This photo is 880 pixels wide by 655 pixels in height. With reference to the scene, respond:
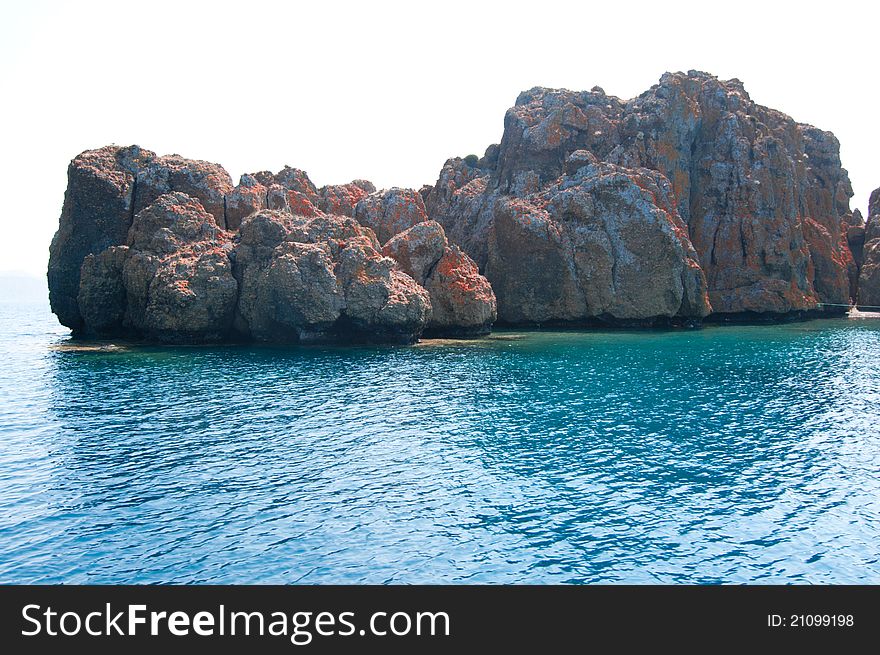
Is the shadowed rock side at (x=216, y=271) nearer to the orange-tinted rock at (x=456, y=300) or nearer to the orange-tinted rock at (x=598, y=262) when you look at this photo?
the orange-tinted rock at (x=456, y=300)

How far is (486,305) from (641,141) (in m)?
41.0

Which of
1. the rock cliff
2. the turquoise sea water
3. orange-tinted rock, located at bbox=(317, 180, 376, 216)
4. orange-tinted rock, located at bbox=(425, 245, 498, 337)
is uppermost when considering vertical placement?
orange-tinted rock, located at bbox=(317, 180, 376, 216)

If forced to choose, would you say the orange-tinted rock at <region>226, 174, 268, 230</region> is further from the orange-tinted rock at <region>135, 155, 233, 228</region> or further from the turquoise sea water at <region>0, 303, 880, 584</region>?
the turquoise sea water at <region>0, 303, 880, 584</region>

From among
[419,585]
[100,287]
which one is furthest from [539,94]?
[419,585]

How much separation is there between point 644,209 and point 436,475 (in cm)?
6729

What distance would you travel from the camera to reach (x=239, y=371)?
50.5 metres

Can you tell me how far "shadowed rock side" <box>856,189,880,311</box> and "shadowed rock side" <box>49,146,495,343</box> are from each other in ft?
262

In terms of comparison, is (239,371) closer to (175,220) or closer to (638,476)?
(175,220)

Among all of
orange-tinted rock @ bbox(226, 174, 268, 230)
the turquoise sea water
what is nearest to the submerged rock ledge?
orange-tinted rock @ bbox(226, 174, 268, 230)

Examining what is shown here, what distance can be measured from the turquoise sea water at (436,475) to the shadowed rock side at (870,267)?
251 feet

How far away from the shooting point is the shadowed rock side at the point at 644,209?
8575cm

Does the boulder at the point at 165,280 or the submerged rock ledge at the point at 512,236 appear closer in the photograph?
the boulder at the point at 165,280

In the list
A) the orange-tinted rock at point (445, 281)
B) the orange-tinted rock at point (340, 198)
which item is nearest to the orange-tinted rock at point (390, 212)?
the orange-tinted rock at point (340, 198)

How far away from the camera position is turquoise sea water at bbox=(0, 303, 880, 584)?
770 inches
